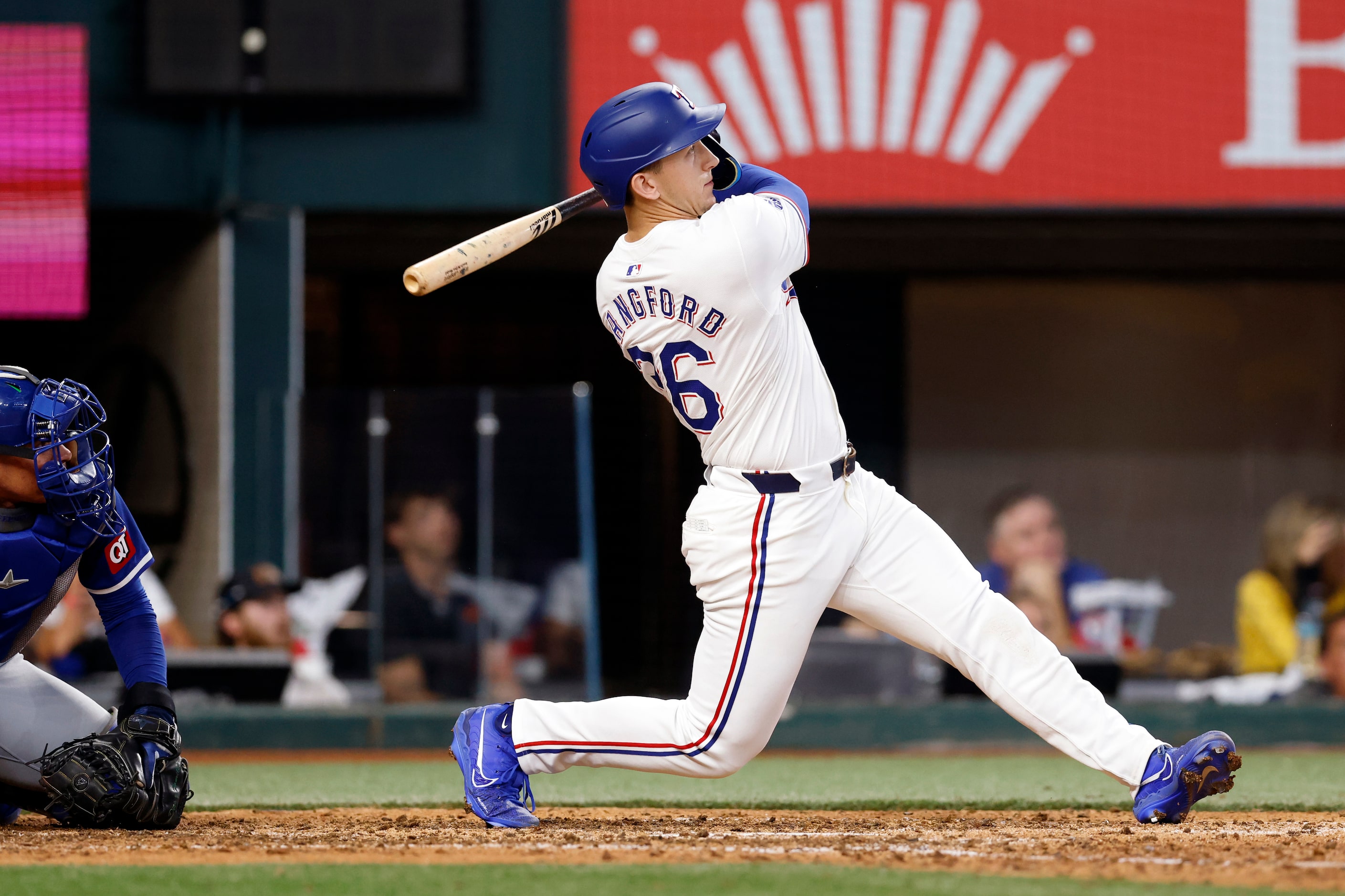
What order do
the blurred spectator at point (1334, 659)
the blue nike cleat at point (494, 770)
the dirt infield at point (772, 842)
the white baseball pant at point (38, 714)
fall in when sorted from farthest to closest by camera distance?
the blurred spectator at point (1334, 659) < the white baseball pant at point (38, 714) < the blue nike cleat at point (494, 770) < the dirt infield at point (772, 842)

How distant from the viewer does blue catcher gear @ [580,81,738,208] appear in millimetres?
3330

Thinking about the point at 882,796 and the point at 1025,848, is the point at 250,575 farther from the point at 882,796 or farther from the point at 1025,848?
the point at 1025,848

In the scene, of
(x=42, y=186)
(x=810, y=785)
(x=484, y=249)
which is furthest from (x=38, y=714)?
(x=42, y=186)

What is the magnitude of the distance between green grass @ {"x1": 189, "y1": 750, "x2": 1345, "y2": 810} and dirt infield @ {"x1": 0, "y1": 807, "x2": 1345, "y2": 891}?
10.5 inches

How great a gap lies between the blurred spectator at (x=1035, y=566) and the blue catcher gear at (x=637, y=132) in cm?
406

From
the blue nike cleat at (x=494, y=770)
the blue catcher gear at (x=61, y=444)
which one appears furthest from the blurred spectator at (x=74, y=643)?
the blue nike cleat at (x=494, y=770)

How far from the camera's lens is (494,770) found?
3504 mm

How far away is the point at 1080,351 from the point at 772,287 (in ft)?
19.5

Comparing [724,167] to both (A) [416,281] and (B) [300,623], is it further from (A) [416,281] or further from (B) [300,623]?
(B) [300,623]

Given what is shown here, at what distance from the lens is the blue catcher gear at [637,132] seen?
333cm

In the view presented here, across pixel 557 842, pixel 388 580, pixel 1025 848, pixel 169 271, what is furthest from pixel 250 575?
pixel 1025 848

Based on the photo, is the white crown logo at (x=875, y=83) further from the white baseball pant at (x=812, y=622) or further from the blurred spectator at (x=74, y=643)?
the white baseball pant at (x=812, y=622)

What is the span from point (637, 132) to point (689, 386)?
0.53 m

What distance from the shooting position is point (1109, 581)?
8258mm
